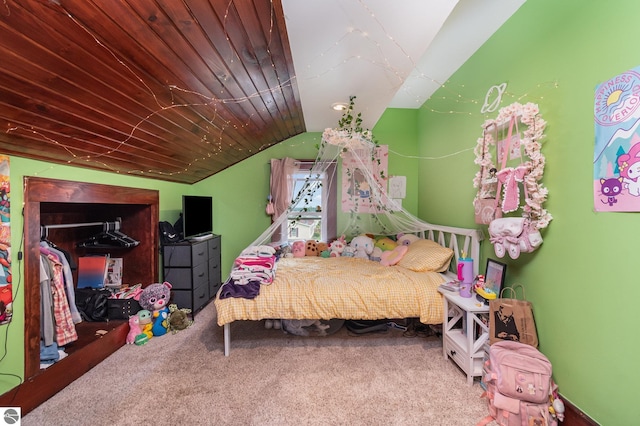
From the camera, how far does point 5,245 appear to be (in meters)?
1.58

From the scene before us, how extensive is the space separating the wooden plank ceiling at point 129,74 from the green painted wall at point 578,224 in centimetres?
175

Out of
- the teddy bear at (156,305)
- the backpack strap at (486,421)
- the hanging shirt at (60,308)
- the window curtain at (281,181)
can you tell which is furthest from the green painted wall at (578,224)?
the hanging shirt at (60,308)

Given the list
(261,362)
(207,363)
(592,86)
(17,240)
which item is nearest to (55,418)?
(207,363)

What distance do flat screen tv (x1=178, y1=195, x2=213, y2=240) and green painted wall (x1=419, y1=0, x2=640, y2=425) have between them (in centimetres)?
341

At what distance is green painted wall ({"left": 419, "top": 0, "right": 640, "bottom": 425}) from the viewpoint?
1.30 m

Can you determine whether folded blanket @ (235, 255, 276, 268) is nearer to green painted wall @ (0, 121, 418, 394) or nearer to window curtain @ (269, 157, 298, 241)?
window curtain @ (269, 157, 298, 241)

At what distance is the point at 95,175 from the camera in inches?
90.8

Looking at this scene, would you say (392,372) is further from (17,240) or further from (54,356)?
(17,240)

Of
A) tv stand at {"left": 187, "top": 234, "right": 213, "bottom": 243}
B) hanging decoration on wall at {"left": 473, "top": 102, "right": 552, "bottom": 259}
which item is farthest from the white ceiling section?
tv stand at {"left": 187, "top": 234, "right": 213, "bottom": 243}

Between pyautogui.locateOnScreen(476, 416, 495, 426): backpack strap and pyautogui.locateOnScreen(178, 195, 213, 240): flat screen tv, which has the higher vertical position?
pyautogui.locateOnScreen(178, 195, 213, 240): flat screen tv

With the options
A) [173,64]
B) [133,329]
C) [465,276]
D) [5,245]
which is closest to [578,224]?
[465,276]

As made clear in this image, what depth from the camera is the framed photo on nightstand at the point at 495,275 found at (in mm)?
2051

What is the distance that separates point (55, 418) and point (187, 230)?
1.95 m

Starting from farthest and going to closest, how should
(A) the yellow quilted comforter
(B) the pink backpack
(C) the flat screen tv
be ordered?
(C) the flat screen tv, (A) the yellow quilted comforter, (B) the pink backpack
